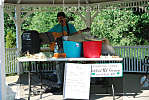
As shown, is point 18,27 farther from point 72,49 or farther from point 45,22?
point 45,22

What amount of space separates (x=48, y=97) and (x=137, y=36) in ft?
35.3

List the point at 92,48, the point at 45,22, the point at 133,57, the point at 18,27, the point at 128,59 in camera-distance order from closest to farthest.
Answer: the point at 92,48
the point at 18,27
the point at 128,59
the point at 133,57
the point at 45,22

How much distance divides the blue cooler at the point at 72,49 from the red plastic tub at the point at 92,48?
0.14 meters

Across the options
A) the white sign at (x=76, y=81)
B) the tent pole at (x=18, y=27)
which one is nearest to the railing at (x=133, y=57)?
the tent pole at (x=18, y=27)

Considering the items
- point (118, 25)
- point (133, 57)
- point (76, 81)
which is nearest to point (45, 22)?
point (118, 25)

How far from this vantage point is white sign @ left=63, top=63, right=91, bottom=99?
501 cm

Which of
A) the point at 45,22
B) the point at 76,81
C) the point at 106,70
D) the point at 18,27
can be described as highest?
the point at 45,22

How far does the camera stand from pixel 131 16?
15141 mm

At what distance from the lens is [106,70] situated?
5.02 metres

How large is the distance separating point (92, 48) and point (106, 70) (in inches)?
20.3

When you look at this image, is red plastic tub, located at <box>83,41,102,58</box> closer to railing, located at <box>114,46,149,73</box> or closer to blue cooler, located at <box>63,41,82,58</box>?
blue cooler, located at <box>63,41,82,58</box>

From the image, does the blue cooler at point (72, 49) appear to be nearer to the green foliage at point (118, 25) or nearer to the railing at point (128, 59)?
the railing at point (128, 59)

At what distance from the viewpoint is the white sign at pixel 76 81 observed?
5008 millimetres

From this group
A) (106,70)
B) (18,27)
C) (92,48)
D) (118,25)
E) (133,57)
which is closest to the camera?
(106,70)
